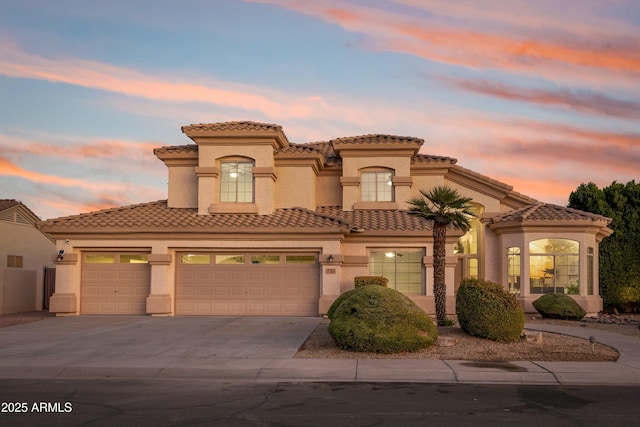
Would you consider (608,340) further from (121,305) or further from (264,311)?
(121,305)

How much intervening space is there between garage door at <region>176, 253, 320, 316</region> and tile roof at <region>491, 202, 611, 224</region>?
9.04 meters

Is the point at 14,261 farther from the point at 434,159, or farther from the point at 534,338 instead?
the point at 534,338

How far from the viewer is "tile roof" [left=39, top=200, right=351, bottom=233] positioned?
26688 millimetres

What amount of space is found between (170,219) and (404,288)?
9.92m

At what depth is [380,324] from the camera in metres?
16.2

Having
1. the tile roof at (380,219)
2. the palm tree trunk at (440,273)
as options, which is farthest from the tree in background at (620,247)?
the palm tree trunk at (440,273)

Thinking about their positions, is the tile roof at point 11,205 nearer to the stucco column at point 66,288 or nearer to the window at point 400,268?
the stucco column at point 66,288

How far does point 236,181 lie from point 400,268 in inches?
309

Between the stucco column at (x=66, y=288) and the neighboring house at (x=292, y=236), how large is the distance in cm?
5

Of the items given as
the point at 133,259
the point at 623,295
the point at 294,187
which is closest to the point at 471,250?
the point at 623,295

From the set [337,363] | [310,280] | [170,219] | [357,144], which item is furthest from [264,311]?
[337,363]

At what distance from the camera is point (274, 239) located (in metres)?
26.9

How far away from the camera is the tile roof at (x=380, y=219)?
90.8 ft

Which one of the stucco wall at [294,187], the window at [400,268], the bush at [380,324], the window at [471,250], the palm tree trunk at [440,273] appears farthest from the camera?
the window at [471,250]
